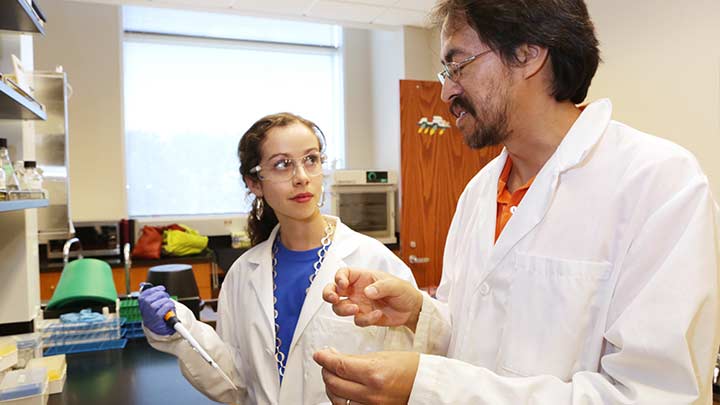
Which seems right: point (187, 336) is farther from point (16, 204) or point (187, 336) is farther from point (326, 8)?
point (326, 8)

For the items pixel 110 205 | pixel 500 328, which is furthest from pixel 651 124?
pixel 110 205

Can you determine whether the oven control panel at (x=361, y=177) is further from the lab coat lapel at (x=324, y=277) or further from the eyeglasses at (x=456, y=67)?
the eyeglasses at (x=456, y=67)

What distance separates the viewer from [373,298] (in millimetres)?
971

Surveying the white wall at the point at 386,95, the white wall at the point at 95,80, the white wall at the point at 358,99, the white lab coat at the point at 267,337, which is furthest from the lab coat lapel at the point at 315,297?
the white wall at the point at 358,99

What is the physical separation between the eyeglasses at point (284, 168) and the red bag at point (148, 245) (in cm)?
287

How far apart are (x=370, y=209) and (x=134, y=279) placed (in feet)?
6.75

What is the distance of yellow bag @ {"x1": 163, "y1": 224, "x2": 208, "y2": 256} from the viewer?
13.4ft

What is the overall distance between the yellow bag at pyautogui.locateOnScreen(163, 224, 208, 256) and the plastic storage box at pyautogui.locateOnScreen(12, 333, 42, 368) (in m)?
2.39

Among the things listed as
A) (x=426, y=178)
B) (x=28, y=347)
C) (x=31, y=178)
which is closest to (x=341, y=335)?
(x=28, y=347)

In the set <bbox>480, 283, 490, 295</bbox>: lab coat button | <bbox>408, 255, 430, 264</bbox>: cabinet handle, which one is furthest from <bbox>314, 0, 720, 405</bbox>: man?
<bbox>408, 255, 430, 264</bbox>: cabinet handle

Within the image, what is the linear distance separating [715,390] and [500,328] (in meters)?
1.41

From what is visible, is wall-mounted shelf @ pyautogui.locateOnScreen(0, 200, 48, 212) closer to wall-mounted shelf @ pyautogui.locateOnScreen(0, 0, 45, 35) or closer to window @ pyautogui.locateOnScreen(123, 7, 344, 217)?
wall-mounted shelf @ pyautogui.locateOnScreen(0, 0, 45, 35)

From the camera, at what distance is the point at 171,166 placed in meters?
4.82

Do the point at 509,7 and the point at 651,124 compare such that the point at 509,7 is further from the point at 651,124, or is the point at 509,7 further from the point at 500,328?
the point at 651,124
